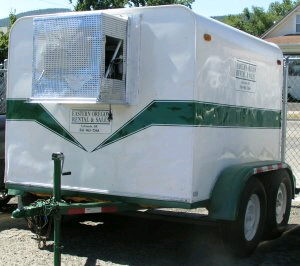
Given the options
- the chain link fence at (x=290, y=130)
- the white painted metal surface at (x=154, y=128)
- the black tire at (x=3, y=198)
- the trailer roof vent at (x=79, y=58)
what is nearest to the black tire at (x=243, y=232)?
the white painted metal surface at (x=154, y=128)

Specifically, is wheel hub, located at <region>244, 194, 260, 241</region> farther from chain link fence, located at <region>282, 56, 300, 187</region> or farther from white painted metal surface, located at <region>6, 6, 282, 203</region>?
chain link fence, located at <region>282, 56, 300, 187</region>

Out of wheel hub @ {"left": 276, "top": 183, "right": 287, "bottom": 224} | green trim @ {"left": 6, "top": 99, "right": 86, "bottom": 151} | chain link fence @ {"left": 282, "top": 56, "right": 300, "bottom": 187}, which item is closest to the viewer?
green trim @ {"left": 6, "top": 99, "right": 86, "bottom": 151}

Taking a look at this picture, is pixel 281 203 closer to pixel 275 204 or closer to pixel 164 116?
pixel 275 204

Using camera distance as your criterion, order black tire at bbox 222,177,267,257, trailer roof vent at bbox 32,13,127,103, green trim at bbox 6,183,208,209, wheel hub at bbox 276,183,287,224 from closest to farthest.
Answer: trailer roof vent at bbox 32,13,127,103
green trim at bbox 6,183,208,209
black tire at bbox 222,177,267,257
wheel hub at bbox 276,183,287,224

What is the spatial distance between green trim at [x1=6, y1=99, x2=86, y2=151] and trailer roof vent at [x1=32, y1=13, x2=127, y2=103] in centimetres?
43

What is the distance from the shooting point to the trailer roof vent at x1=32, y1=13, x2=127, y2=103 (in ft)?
18.0

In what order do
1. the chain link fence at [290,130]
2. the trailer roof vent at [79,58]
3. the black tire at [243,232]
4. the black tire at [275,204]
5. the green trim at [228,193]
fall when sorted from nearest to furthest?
the trailer roof vent at [79,58]
the green trim at [228,193]
the black tire at [243,232]
the black tire at [275,204]
the chain link fence at [290,130]

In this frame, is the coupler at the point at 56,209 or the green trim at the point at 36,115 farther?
the green trim at the point at 36,115

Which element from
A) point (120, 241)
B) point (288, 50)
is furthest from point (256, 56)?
point (288, 50)

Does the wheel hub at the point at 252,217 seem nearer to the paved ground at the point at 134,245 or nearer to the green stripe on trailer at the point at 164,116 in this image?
the paved ground at the point at 134,245

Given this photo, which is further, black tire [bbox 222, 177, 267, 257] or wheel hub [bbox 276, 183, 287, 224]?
wheel hub [bbox 276, 183, 287, 224]

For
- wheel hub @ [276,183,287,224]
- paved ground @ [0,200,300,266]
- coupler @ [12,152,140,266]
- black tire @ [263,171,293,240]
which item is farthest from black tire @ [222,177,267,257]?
coupler @ [12,152,140,266]

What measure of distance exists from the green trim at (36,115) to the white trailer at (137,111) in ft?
0.04

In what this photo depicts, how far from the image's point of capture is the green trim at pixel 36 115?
6184 mm
